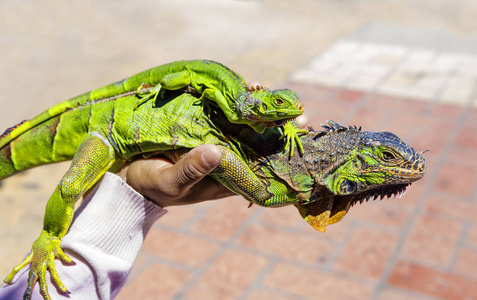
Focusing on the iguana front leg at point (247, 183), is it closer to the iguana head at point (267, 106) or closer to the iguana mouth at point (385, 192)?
the iguana head at point (267, 106)

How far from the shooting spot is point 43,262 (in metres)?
2.71

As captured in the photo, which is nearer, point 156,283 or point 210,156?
point 210,156

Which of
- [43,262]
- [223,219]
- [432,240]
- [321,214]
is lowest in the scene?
[432,240]

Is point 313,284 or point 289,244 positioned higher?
point 289,244

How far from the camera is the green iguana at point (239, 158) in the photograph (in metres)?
2.57

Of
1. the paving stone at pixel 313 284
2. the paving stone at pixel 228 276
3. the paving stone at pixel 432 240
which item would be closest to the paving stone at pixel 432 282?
the paving stone at pixel 432 240

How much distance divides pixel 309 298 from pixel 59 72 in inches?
275

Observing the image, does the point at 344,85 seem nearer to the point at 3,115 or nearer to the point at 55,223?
the point at 3,115

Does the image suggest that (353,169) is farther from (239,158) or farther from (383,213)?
(383,213)

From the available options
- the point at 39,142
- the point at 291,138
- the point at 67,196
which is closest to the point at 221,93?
the point at 291,138

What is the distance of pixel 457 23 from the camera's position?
13.0 metres

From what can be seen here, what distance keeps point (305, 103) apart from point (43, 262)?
21.8ft

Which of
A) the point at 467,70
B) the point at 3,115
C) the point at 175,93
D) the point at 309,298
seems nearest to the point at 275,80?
the point at 467,70

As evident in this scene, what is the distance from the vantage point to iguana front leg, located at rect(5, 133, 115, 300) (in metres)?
2.73
